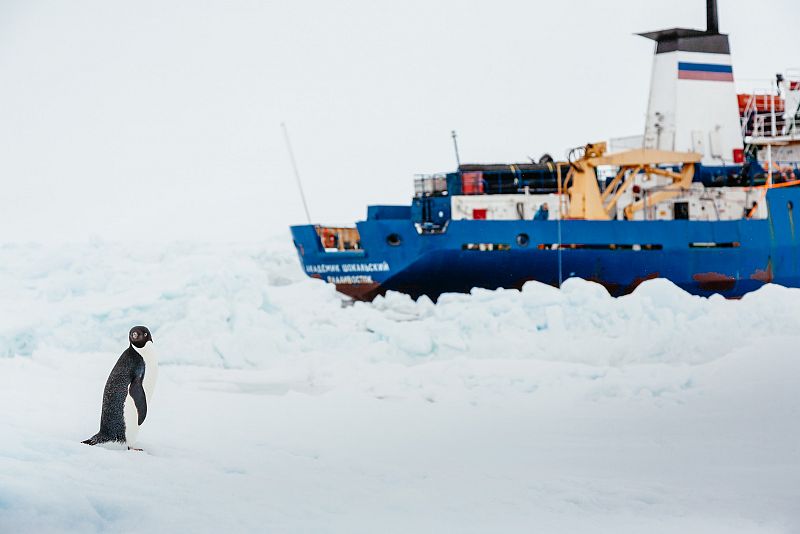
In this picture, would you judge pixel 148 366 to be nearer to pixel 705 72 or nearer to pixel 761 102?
pixel 705 72

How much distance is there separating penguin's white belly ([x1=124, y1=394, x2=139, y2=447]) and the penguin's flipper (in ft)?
0.05

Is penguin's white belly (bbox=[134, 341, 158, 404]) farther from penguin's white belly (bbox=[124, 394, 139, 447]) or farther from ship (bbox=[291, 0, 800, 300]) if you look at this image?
ship (bbox=[291, 0, 800, 300])

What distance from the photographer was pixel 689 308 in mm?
8750

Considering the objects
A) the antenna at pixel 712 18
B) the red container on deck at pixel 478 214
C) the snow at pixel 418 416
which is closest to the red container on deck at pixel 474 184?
the red container on deck at pixel 478 214

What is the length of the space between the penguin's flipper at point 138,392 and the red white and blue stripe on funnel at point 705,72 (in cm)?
1188

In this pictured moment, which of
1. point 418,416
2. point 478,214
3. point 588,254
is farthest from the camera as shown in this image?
point 478,214

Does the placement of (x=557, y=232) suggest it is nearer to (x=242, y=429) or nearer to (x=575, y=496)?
(x=242, y=429)

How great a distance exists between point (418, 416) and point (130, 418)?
2.12 m

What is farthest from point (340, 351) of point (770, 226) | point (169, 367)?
point (770, 226)

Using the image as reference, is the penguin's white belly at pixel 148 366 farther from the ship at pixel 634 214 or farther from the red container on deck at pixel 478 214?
the red container on deck at pixel 478 214

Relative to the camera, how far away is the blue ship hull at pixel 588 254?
40.1 ft

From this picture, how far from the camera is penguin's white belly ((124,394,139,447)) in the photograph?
4234 millimetres

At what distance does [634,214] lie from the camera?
43.7 ft

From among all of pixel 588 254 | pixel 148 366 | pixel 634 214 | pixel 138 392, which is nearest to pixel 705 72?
pixel 634 214
